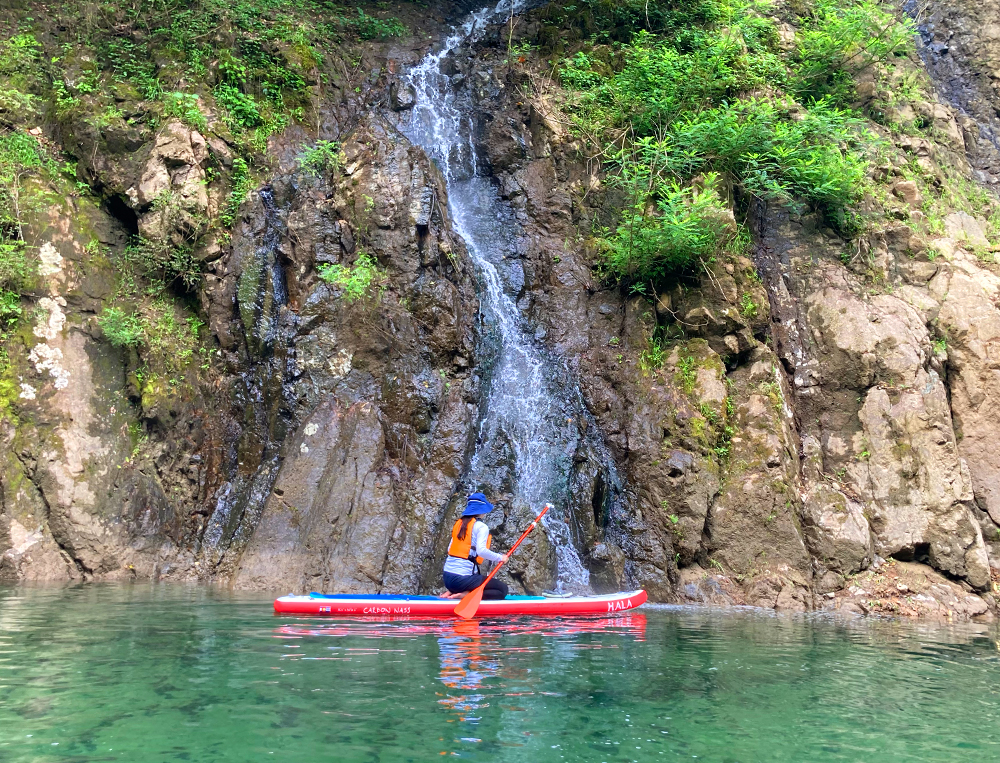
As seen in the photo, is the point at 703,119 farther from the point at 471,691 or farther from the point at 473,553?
the point at 471,691

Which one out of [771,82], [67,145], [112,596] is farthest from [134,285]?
[771,82]

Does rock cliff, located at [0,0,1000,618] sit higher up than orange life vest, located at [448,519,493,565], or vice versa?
rock cliff, located at [0,0,1000,618]

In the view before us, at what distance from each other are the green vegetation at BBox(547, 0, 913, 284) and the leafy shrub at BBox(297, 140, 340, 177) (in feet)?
16.6

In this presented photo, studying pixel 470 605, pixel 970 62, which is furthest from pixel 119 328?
pixel 970 62

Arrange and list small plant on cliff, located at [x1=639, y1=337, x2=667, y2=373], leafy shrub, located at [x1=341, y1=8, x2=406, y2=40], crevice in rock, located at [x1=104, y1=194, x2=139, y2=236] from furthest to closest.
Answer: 1. leafy shrub, located at [x1=341, y1=8, x2=406, y2=40]
2. crevice in rock, located at [x1=104, y1=194, x2=139, y2=236]
3. small plant on cliff, located at [x1=639, y1=337, x2=667, y2=373]

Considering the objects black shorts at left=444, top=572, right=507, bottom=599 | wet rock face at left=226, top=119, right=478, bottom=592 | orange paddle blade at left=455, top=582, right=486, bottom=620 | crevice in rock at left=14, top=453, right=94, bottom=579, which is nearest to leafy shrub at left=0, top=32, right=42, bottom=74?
wet rock face at left=226, top=119, right=478, bottom=592

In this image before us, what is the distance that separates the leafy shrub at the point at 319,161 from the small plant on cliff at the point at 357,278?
219 centimetres

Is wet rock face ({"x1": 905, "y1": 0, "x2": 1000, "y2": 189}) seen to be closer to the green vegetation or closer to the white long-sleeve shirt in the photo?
the green vegetation

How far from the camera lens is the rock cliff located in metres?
10.2

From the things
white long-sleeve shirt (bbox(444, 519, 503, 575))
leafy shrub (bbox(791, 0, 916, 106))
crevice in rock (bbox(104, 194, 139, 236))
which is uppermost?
leafy shrub (bbox(791, 0, 916, 106))

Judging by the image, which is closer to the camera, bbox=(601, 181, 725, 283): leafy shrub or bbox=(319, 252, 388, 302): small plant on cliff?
bbox=(601, 181, 725, 283): leafy shrub

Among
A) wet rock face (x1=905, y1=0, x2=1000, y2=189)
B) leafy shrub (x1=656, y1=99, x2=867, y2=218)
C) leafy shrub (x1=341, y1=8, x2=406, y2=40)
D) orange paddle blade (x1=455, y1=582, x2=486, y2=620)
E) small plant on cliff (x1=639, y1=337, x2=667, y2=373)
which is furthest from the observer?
wet rock face (x1=905, y1=0, x2=1000, y2=189)

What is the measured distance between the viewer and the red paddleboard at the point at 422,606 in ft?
25.7

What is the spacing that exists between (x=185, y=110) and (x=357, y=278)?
16.2 ft
